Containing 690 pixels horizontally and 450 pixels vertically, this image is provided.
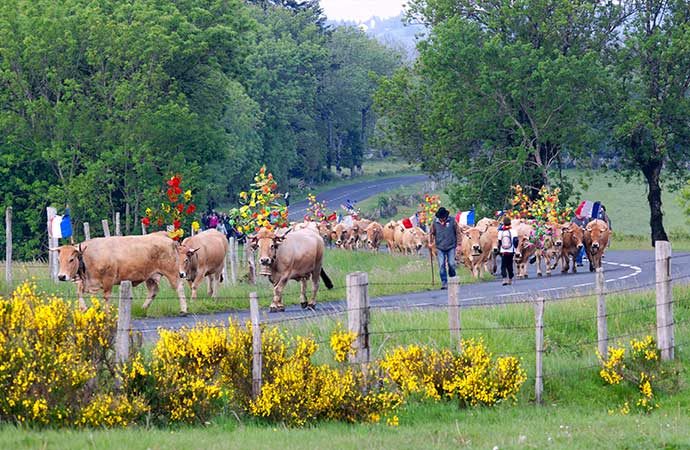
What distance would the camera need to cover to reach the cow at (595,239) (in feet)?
127

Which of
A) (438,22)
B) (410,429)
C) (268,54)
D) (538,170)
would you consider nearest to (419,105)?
(438,22)

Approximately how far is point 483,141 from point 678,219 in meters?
34.7

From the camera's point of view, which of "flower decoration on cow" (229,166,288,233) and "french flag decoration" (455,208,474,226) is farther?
"french flag decoration" (455,208,474,226)

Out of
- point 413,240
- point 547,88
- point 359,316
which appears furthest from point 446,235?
point 547,88

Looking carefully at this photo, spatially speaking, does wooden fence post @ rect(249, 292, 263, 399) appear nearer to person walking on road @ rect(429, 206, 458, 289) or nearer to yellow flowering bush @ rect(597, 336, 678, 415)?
yellow flowering bush @ rect(597, 336, 678, 415)

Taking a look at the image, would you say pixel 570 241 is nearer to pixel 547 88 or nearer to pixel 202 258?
pixel 202 258

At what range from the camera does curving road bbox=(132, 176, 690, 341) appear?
79.4ft

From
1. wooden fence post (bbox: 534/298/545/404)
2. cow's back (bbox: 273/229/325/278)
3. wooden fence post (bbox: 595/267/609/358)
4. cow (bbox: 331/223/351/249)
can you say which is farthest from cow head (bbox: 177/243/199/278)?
cow (bbox: 331/223/351/249)

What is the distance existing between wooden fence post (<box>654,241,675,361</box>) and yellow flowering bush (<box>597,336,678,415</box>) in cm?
98

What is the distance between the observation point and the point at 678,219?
90.9m

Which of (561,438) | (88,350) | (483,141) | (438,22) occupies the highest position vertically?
(438,22)

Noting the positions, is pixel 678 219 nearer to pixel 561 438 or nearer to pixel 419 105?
pixel 419 105

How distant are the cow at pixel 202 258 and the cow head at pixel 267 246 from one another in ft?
6.19

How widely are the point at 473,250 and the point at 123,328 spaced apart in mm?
23333
